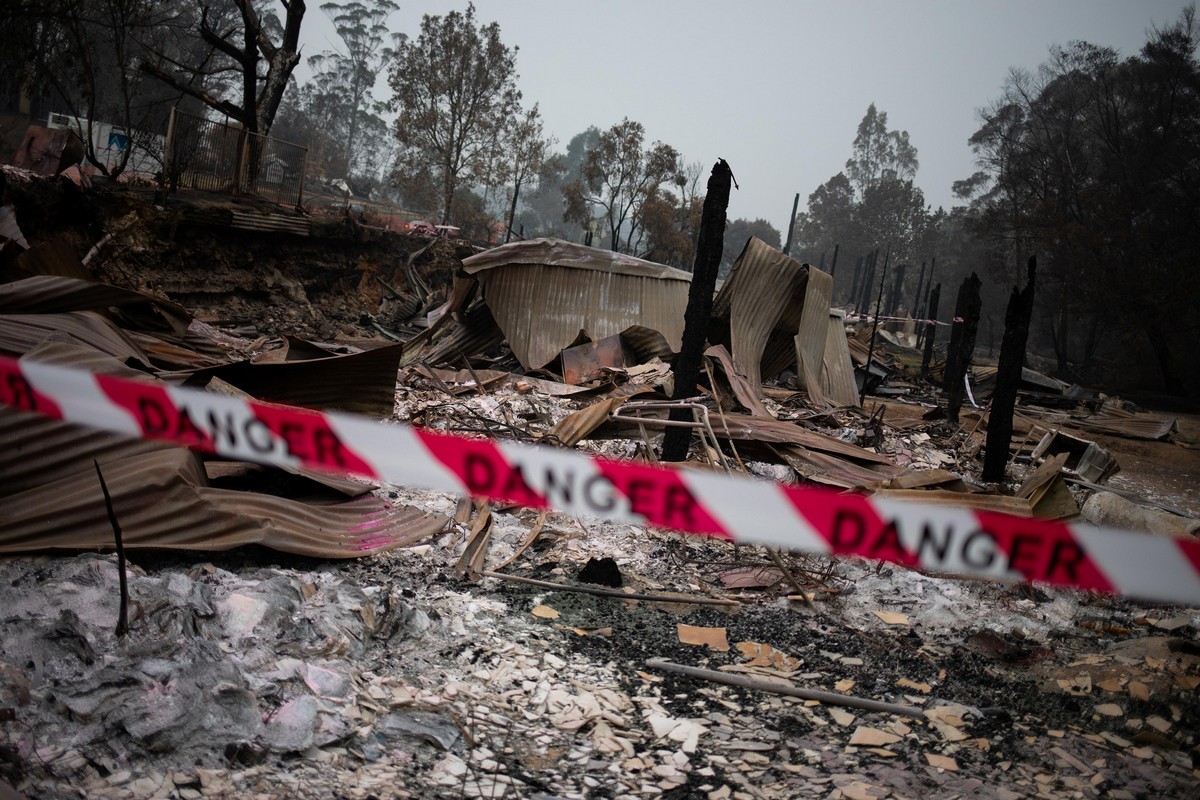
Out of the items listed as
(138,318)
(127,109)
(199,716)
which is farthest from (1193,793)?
(127,109)

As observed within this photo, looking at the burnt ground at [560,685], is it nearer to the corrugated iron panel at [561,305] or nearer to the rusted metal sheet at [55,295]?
the rusted metal sheet at [55,295]

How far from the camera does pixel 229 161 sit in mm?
17641

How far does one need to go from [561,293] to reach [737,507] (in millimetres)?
9853

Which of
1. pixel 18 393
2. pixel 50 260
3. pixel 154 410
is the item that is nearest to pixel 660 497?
pixel 154 410

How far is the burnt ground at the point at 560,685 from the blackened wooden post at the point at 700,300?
71.4 inches

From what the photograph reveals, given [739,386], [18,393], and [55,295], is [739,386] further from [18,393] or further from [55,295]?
[18,393]

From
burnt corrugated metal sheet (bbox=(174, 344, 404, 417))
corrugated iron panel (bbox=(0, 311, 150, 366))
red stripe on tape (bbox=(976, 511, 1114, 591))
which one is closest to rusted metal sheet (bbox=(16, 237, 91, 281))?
corrugated iron panel (bbox=(0, 311, 150, 366))

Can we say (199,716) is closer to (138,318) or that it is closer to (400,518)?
(400,518)

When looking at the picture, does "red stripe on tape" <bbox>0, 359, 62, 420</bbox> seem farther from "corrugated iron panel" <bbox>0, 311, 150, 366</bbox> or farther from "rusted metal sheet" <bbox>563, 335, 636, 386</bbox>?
"rusted metal sheet" <bbox>563, 335, 636, 386</bbox>

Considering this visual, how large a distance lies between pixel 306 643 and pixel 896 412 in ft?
41.2

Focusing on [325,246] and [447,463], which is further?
[325,246]

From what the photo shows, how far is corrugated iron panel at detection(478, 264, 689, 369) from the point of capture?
11.6 meters

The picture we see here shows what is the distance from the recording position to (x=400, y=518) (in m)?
4.31

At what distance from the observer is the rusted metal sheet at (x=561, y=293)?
38.0 feet
